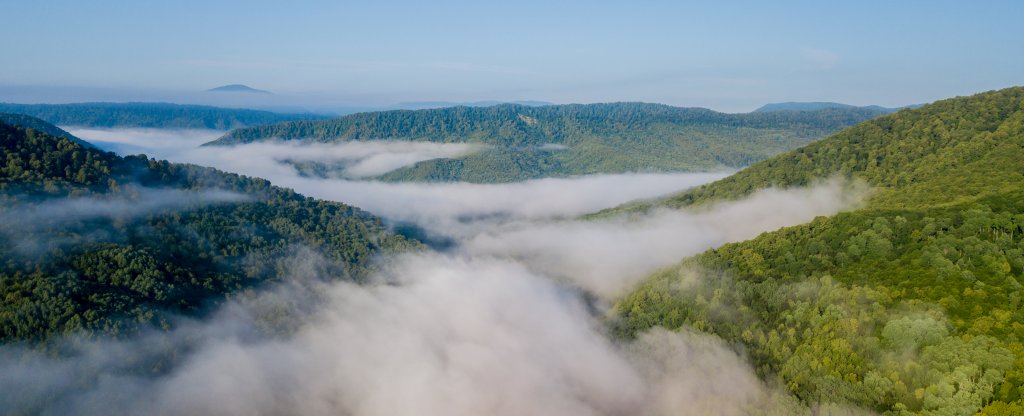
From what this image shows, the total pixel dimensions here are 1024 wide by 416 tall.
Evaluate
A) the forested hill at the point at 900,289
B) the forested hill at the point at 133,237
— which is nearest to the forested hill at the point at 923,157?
the forested hill at the point at 900,289

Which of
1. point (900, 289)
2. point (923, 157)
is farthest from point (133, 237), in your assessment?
point (923, 157)

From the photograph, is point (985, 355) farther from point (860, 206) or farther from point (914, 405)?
point (860, 206)

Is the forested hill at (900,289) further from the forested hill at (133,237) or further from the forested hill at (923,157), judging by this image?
the forested hill at (133,237)

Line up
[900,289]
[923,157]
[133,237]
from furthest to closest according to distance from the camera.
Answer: [133,237]
[923,157]
[900,289]

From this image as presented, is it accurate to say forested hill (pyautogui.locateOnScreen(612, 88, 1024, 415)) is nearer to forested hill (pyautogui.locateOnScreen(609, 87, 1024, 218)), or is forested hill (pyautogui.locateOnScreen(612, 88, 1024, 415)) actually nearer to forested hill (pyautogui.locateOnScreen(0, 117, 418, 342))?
forested hill (pyautogui.locateOnScreen(609, 87, 1024, 218))

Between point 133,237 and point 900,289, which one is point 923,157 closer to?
point 900,289

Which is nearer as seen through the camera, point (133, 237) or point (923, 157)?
point (923, 157)
